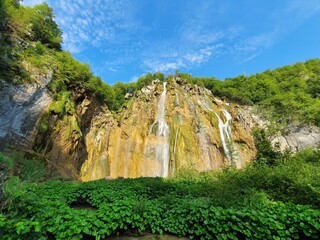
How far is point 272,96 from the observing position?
112 ft

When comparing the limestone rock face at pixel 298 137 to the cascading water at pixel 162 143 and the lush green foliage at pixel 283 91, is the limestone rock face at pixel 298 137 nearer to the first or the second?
the lush green foliage at pixel 283 91

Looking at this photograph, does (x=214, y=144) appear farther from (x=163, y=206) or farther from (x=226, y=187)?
(x=163, y=206)

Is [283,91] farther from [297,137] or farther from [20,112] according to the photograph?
[20,112]

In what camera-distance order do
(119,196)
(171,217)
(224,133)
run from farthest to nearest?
(224,133), (119,196), (171,217)

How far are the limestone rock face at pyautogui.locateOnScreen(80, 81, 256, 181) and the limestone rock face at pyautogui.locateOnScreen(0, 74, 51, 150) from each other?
957cm

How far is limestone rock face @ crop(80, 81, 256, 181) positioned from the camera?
77.0 feet

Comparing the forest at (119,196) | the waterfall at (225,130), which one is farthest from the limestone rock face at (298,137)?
the forest at (119,196)

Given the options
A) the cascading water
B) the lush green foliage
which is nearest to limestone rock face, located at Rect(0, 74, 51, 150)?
the cascading water

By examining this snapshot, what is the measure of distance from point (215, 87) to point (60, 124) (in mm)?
27529

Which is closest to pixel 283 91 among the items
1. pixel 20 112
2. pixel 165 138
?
pixel 165 138

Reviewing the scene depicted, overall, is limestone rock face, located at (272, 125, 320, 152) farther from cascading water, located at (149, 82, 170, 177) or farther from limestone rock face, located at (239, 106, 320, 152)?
cascading water, located at (149, 82, 170, 177)

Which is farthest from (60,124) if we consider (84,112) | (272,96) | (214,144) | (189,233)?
(272,96)

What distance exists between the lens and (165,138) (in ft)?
81.8

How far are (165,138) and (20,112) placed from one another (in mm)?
15093
